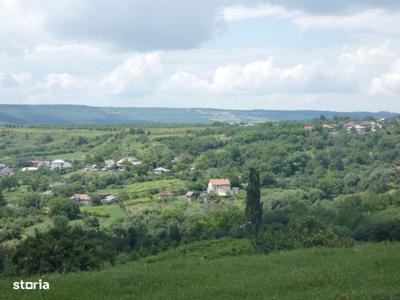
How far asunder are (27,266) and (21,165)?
116m

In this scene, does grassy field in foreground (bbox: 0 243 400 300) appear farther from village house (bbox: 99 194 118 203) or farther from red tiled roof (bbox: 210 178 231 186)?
red tiled roof (bbox: 210 178 231 186)

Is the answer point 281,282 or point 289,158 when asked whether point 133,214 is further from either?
point 281,282

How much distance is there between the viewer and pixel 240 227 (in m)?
57.1

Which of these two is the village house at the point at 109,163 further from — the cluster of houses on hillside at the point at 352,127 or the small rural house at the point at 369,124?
the small rural house at the point at 369,124

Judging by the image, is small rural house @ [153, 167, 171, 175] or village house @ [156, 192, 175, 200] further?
small rural house @ [153, 167, 171, 175]

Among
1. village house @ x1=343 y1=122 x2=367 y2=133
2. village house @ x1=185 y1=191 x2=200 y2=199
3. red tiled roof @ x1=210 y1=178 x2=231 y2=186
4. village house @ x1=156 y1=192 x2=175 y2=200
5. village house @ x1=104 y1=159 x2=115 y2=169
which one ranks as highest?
village house @ x1=343 y1=122 x2=367 y2=133

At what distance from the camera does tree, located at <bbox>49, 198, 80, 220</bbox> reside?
8023 cm

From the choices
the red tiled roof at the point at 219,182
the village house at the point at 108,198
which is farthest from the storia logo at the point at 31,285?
the red tiled roof at the point at 219,182

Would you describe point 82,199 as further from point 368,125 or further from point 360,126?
point 368,125

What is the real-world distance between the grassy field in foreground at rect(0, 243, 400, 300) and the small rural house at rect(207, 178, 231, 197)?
7077 centimetres

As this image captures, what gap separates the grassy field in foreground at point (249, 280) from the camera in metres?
16.9

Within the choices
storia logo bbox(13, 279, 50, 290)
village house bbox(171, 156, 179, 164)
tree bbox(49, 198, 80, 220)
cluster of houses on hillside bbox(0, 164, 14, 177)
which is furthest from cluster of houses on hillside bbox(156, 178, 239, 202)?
storia logo bbox(13, 279, 50, 290)

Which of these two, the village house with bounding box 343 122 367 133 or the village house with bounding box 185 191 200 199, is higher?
the village house with bounding box 343 122 367 133

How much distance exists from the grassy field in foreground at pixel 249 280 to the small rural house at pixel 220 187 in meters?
70.8
